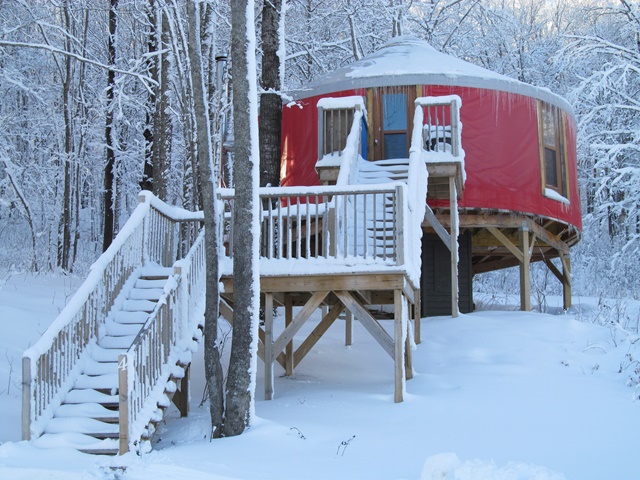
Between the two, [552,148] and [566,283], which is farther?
[566,283]

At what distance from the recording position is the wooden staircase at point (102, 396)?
22.9 ft

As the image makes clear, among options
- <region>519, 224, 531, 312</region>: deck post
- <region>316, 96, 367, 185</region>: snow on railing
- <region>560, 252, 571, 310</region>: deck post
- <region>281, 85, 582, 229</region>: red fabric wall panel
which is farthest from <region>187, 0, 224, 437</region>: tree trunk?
<region>560, 252, 571, 310</region>: deck post

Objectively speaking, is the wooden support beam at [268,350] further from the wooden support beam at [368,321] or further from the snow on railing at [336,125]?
the snow on railing at [336,125]

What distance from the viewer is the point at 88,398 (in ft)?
24.7

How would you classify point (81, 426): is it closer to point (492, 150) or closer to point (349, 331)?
point (349, 331)

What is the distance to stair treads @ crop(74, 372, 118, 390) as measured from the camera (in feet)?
25.2

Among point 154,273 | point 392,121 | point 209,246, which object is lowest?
point 154,273

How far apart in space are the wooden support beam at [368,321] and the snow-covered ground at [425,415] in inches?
24.1

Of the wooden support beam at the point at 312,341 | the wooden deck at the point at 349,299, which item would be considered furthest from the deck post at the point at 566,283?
the wooden deck at the point at 349,299

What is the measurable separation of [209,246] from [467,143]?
26.2ft

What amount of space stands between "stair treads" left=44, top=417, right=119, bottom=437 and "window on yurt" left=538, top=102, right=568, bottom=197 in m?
10.6

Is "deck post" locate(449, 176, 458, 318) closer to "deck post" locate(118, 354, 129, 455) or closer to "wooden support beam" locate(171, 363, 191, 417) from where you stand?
"wooden support beam" locate(171, 363, 191, 417)

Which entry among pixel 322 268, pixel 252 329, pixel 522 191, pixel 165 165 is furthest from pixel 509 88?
pixel 252 329

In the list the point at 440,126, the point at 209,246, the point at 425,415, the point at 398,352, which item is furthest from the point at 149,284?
the point at 440,126
